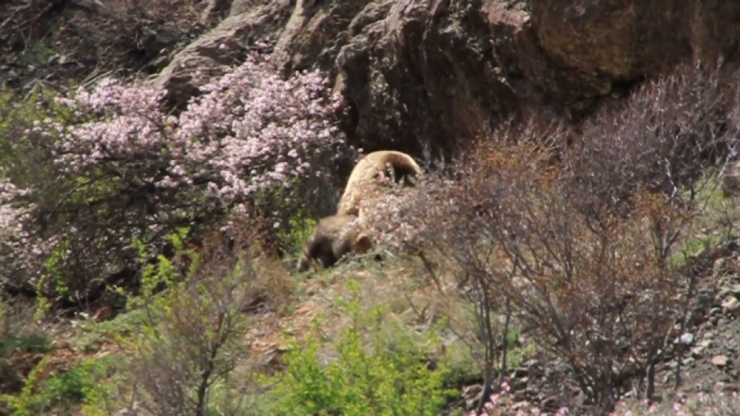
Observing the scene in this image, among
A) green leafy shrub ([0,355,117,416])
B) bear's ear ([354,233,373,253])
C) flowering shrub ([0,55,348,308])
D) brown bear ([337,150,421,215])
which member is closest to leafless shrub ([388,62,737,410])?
bear's ear ([354,233,373,253])

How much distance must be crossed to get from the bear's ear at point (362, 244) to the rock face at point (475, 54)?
179cm

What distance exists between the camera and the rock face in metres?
12.2

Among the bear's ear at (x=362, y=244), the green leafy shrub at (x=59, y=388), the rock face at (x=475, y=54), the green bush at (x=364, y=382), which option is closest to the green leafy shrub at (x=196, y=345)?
the green bush at (x=364, y=382)

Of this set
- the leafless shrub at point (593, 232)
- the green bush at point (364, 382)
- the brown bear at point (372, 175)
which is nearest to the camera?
the leafless shrub at point (593, 232)

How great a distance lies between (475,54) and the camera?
1379cm

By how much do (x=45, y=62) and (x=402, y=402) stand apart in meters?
15.8

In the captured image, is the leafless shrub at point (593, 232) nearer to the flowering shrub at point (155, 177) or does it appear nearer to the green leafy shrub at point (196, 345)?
the green leafy shrub at point (196, 345)

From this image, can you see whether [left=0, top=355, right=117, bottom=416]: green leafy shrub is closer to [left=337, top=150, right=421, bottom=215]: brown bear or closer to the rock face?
[left=337, top=150, right=421, bottom=215]: brown bear

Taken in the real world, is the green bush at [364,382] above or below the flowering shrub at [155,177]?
above

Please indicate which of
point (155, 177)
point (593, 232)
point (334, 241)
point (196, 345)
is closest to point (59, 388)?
point (196, 345)

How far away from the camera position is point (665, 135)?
31.5 ft

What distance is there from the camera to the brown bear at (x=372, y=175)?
13031 millimetres

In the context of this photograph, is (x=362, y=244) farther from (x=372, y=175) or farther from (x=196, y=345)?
(x=196, y=345)

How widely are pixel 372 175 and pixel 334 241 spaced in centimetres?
89
